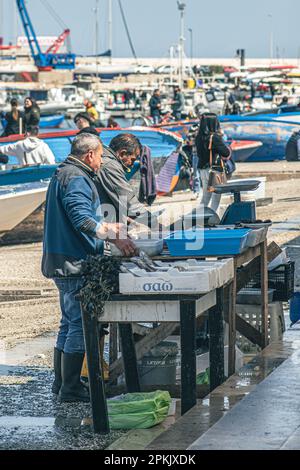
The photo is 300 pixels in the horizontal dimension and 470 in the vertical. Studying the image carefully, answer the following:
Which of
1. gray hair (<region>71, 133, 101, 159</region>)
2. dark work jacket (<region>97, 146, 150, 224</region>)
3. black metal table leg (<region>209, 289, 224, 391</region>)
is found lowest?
black metal table leg (<region>209, 289, 224, 391</region>)

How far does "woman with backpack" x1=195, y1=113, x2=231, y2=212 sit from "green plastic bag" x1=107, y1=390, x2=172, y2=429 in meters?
10.4

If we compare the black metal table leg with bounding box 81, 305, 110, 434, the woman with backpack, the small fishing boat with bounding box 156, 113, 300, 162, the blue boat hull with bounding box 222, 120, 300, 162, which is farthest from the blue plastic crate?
the blue boat hull with bounding box 222, 120, 300, 162

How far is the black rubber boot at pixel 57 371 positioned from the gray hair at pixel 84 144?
132cm

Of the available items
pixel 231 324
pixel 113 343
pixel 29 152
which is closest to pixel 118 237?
pixel 231 324

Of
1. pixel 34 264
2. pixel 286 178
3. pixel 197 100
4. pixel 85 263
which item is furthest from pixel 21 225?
pixel 197 100

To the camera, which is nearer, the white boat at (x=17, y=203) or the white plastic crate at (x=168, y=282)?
the white plastic crate at (x=168, y=282)

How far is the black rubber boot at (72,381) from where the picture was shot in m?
7.86

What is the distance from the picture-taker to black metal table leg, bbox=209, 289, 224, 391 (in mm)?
7629

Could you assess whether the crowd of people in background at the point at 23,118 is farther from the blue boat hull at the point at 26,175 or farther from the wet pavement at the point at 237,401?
the wet pavement at the point at 237,401

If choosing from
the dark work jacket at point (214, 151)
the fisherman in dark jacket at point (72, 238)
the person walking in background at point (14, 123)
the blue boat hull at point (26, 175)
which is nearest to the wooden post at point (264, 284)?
the fisherman in dark jacket at point (72, 238)

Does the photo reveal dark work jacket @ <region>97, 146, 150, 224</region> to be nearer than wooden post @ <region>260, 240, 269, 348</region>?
Yes

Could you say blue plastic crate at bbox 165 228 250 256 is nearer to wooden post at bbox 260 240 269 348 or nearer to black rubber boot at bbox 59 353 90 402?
wooden post at bbox 260 240 269 348

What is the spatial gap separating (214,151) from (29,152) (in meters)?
3.02
